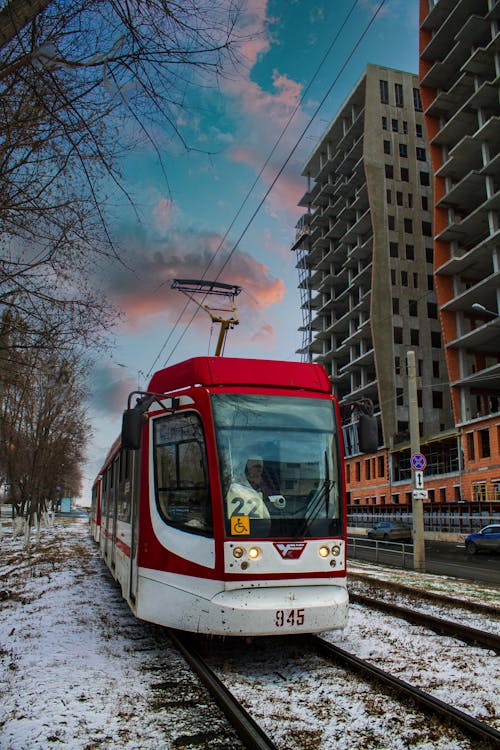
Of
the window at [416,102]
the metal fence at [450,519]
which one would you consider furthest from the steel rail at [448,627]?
the window at [416,102]

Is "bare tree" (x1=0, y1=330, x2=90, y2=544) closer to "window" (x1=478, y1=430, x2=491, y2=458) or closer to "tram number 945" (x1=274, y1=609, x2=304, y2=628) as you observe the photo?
"tram number 945" (x1=274, y1=609, x2=304, y2=628)

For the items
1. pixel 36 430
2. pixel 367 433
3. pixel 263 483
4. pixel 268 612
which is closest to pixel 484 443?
pixel 36 430

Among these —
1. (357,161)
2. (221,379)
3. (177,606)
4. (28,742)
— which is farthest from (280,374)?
(357,161)

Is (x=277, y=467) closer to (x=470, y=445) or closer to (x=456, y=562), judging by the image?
(x=456, y=562)

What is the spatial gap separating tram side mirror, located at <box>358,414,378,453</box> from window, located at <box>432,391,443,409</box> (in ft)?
195

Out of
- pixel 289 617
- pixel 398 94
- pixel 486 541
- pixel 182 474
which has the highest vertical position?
pixel 398 94

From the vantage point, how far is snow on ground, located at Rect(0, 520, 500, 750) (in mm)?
4715

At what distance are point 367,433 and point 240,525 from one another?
218 centimetres

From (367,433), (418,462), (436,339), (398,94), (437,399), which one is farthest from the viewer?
(398,94)

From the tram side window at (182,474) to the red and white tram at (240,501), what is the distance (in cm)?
2

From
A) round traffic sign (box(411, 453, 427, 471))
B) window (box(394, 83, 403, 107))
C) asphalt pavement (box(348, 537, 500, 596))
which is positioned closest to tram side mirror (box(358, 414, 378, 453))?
asphalt pavement (box(348, 537, 500, 596))

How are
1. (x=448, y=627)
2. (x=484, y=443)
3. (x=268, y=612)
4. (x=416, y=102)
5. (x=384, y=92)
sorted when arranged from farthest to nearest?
(x=416, y=102)
(x=384, y=92)
(x=484, y=443)
(x=448, y=627)
(x=268, y=612)

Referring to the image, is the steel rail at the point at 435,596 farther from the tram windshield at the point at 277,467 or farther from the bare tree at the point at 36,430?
the bare tree at the point at 36,430

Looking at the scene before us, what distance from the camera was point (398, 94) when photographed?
7275 cm
